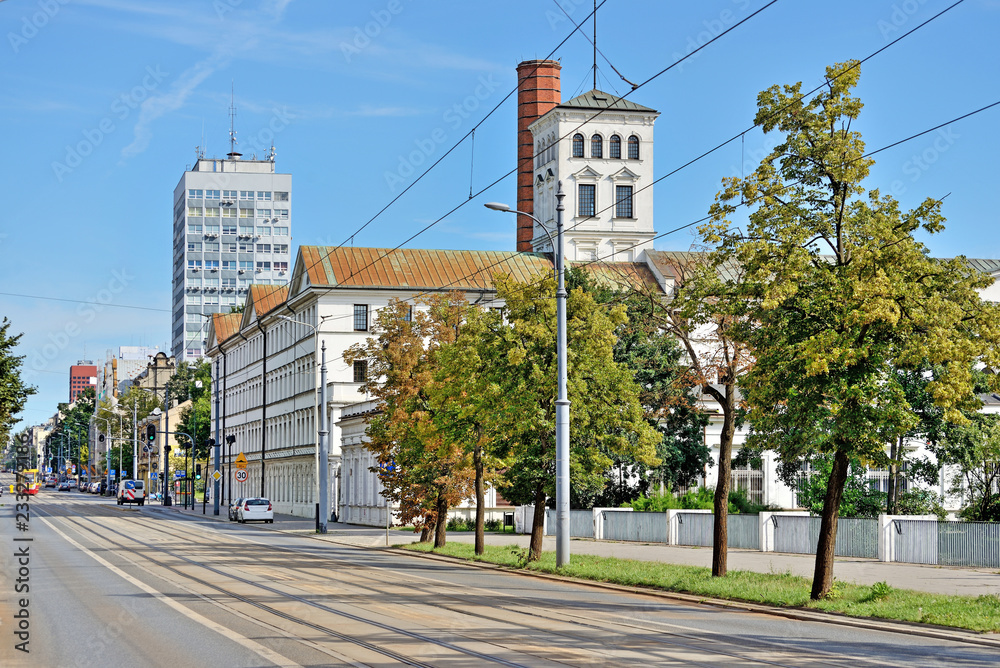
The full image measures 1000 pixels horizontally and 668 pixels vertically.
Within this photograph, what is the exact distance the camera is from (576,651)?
13977 millimetres

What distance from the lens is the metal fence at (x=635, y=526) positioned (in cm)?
4061

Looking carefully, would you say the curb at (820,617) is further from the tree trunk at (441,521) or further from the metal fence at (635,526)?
the metal fence at (635,526)

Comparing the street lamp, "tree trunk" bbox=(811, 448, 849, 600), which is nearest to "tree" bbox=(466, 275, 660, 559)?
the street lamp

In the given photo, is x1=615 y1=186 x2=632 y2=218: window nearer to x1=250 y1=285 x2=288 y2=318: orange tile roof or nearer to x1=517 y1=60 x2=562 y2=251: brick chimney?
x1=517 y1=60 x2=562 y2=251: brick chimney

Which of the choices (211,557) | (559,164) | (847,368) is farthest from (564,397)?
(559,164)

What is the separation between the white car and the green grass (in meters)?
39.3

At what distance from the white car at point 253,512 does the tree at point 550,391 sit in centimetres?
3898

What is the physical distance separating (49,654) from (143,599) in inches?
267

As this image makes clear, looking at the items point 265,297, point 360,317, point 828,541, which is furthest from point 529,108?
point 828,541

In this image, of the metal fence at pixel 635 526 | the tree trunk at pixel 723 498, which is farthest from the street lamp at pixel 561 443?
the metal fence at pixel 635 526

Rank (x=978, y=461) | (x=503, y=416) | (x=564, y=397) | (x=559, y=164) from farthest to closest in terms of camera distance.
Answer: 1. (x=559, y=164)
2. (x=978, y=461)
3. (x=503, y=416)
4. (x=564, y=397)

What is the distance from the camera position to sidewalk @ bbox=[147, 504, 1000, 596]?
79.4 feet

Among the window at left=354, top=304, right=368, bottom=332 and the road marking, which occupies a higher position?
the window at left=354, top=304, right=368, bottom=332

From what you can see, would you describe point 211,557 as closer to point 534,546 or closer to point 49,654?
point 534,546
